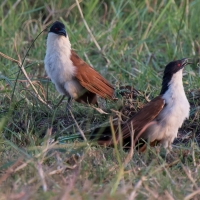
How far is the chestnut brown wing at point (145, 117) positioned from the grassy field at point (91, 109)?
18 cm

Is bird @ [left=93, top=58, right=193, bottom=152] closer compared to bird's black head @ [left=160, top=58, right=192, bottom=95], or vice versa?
bird @ [left=93, top=58, right=193, bottom=152]

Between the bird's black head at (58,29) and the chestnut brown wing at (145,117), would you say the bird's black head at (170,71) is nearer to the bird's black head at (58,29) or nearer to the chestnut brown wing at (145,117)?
the chestnut brown wing at (145,117)

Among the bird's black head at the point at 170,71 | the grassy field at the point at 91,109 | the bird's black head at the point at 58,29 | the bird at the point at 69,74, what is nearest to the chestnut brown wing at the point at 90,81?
the bird at the point at 69,74

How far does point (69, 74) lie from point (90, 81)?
229mm

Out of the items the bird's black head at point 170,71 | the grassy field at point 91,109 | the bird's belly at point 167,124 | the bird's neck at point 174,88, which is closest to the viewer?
the grassy field at point 91,109

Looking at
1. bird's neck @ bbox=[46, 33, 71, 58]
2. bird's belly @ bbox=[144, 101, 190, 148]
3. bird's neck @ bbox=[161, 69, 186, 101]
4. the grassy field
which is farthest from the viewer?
bird's neck @ bbox=[46, 33, 71, 58]

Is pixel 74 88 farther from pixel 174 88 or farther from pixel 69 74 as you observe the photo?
pixel 174 88

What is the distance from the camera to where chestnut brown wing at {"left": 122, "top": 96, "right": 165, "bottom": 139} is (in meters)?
4.15

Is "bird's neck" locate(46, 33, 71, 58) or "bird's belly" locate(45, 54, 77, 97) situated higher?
"bird's neck" locate(46, 33, 71, 58)

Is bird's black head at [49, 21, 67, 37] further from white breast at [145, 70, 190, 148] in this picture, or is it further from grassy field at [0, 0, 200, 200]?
white breast at [145, 70, 190, 148]

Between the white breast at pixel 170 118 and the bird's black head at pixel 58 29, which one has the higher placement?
the bird's black head at pixel 58 29

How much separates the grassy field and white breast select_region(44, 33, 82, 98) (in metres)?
0.15

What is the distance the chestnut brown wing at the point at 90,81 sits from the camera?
5.25 meters

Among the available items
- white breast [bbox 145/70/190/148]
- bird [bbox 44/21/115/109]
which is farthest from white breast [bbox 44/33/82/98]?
white breast [bbox 145/70/190/148]
